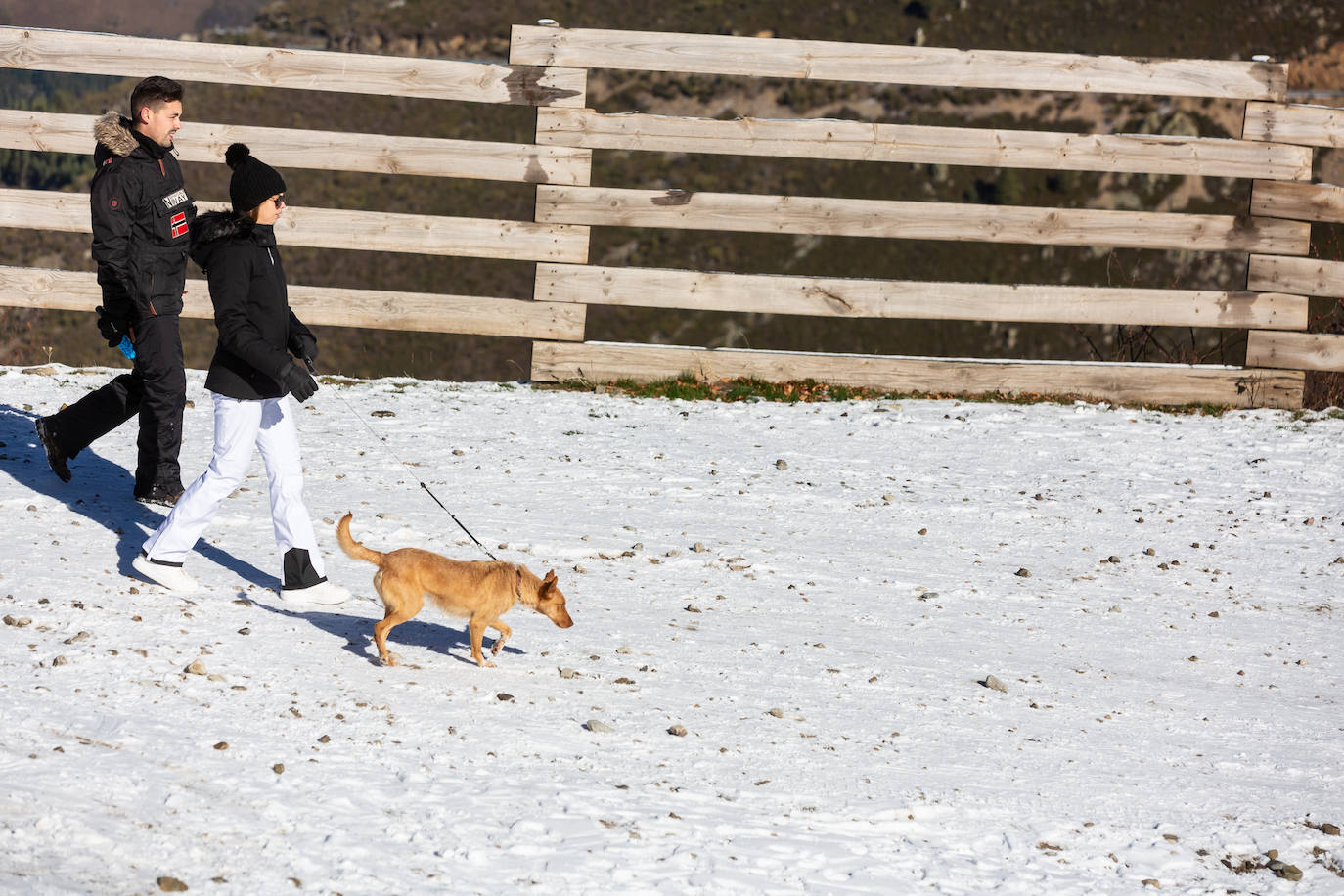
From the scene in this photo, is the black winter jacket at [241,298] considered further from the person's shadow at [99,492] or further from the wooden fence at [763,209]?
the wooden fence at [763,209]

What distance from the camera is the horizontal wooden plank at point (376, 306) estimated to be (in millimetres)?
8688

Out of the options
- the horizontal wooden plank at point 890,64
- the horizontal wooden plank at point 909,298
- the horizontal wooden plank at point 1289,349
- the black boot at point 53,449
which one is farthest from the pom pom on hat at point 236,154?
the horizontal wooden plank at point 1289,349

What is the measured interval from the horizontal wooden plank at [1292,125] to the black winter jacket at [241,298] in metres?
7.54

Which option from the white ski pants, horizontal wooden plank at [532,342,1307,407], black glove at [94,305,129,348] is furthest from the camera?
horizontal wooden plank at [532,342,1307,407]

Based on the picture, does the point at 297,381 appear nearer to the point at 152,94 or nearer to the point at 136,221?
the point at 136,221

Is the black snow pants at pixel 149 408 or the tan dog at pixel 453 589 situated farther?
the black snow pants at pixel 149 408

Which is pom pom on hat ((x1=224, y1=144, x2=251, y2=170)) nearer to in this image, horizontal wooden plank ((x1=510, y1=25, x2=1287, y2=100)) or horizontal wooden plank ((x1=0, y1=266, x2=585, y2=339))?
horizontal wooden plank ((x1=0, y1=266, x2=585, y2=339))

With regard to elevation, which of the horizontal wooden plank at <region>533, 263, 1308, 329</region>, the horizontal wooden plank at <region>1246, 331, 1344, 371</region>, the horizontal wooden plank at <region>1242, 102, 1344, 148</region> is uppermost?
the horizontal wooden plank at <region>1242, 102, 1344, 148</region>

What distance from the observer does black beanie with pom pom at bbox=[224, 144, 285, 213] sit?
4.68m

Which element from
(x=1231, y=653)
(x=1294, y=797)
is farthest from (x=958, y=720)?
(x=1231, y=653)

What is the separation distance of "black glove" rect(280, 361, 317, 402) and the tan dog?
50 centimetres

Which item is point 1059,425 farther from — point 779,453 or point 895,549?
point 895,549

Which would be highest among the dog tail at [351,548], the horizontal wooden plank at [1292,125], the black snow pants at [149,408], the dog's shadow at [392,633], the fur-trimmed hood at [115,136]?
the horizontal wooden plank at [1292,125]

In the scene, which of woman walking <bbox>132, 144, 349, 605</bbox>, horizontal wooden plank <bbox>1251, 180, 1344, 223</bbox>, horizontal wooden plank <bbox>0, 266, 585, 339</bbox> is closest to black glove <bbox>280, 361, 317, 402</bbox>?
woman walking <bbox>132, 144, 349, 605</bbox>
